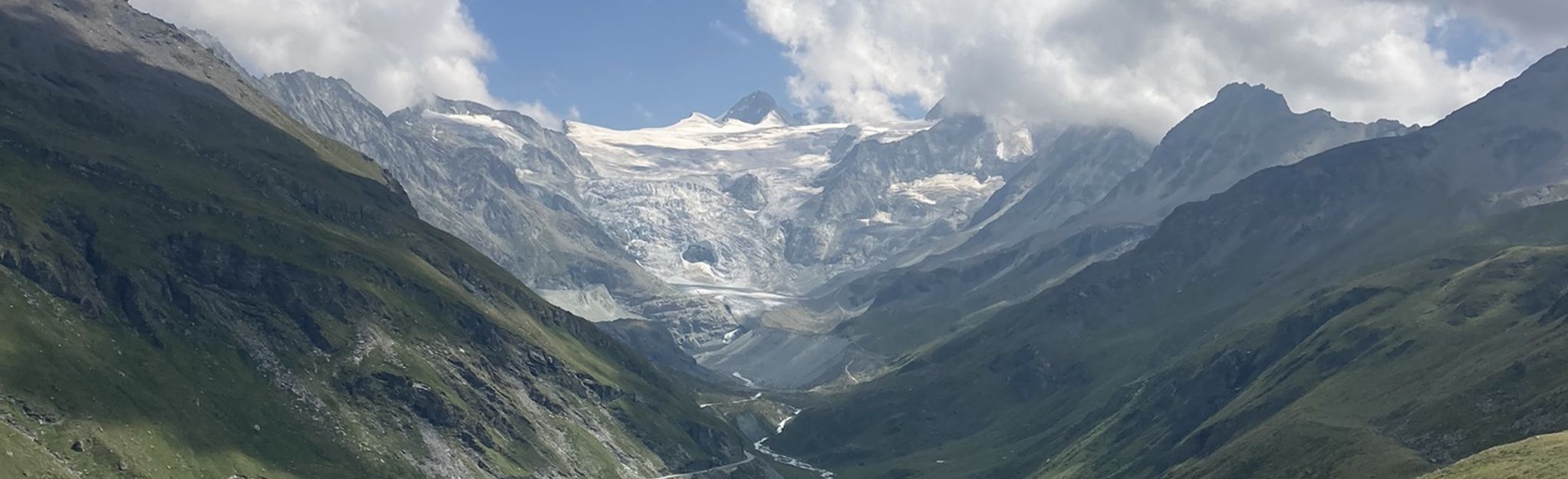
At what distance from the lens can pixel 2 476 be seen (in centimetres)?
17975

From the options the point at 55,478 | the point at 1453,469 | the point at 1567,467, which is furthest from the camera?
the point at 55,478

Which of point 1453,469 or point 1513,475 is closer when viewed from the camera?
point 1513,475

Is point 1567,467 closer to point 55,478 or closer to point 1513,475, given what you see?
point 1513,475

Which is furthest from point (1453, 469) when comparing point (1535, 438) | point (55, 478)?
point (55, 478)

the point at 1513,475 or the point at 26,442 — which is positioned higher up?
the point at 1513,475

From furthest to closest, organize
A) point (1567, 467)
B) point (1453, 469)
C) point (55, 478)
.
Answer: point (55, 478) < point (1453, 469) < point (1567, 467)

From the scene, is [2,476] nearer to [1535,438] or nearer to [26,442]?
[26,442]

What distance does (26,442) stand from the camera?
197m

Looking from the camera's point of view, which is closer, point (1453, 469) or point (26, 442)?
point (1453, 469)

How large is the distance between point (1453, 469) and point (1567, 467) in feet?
69.8

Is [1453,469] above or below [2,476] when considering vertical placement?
above

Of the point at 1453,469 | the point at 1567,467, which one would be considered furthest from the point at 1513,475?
the point at 1453,469

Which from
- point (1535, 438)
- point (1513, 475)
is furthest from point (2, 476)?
point (1535, 438)

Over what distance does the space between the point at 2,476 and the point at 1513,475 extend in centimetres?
19048
